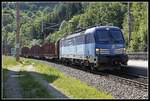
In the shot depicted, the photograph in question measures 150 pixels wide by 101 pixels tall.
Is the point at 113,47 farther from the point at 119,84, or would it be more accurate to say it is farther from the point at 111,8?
the point at 111,8

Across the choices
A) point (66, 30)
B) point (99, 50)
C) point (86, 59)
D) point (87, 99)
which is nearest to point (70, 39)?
point (86, 59)

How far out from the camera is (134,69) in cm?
2622

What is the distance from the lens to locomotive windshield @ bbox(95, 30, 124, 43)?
25.7 metres

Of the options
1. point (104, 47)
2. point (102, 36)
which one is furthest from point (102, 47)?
point (102, 36)

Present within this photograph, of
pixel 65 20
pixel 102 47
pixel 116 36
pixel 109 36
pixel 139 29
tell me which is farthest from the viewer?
pixel 65 20

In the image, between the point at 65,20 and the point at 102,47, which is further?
the point at 65,20

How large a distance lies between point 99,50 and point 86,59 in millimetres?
2344

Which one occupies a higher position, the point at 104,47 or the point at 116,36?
the point at 116,36

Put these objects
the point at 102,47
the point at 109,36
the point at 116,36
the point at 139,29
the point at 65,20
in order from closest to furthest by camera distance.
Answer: the point at 102,47, the point at 109,36, the point at 116,36, the point at 139,29, the point at 65,20

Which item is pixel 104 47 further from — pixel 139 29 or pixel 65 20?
pixel 65 20

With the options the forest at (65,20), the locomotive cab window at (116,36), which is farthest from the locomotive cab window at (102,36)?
the forest at (65,20)

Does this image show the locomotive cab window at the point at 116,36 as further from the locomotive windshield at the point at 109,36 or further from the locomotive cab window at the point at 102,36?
the locomotive cab window at the point at 102,36

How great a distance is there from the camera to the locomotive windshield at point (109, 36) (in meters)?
25.7

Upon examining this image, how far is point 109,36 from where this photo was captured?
25891 millimetres
